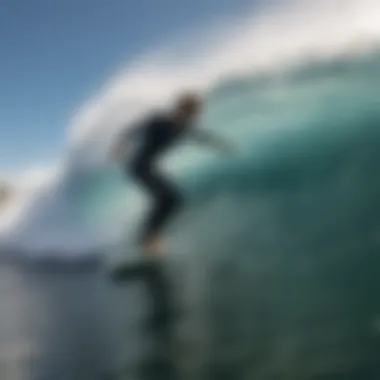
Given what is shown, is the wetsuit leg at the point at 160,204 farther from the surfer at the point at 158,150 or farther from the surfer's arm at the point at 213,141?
the surfer's arm at the point at 213,141

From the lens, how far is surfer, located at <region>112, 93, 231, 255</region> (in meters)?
1.44

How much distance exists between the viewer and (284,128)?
1434mm

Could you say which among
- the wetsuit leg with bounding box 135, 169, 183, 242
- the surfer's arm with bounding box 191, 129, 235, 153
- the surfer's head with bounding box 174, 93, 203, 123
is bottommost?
the wetsuit leg with bounding box 135, 169, 183, 242

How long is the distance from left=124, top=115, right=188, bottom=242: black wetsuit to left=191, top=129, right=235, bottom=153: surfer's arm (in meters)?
0.03

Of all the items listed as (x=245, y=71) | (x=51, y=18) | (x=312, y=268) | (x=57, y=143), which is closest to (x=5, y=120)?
(x=57, y=143)

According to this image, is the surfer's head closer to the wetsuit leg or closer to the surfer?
the surfer

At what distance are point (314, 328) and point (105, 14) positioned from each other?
0.72 meters

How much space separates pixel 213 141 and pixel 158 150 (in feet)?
0.35

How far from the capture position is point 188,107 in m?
1.46

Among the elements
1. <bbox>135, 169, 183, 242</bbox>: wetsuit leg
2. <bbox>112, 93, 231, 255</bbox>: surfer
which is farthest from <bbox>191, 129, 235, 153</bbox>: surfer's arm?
<bbox>135, 169, 183, 242</bbox>: wetsuit leg

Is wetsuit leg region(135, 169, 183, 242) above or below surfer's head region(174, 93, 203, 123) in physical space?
below

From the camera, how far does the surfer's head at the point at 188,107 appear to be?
1.46 m

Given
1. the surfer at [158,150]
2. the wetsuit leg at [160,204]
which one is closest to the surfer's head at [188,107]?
the surfer at [158,150]

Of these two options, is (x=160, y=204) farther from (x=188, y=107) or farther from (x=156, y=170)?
(x=188, y=107)
